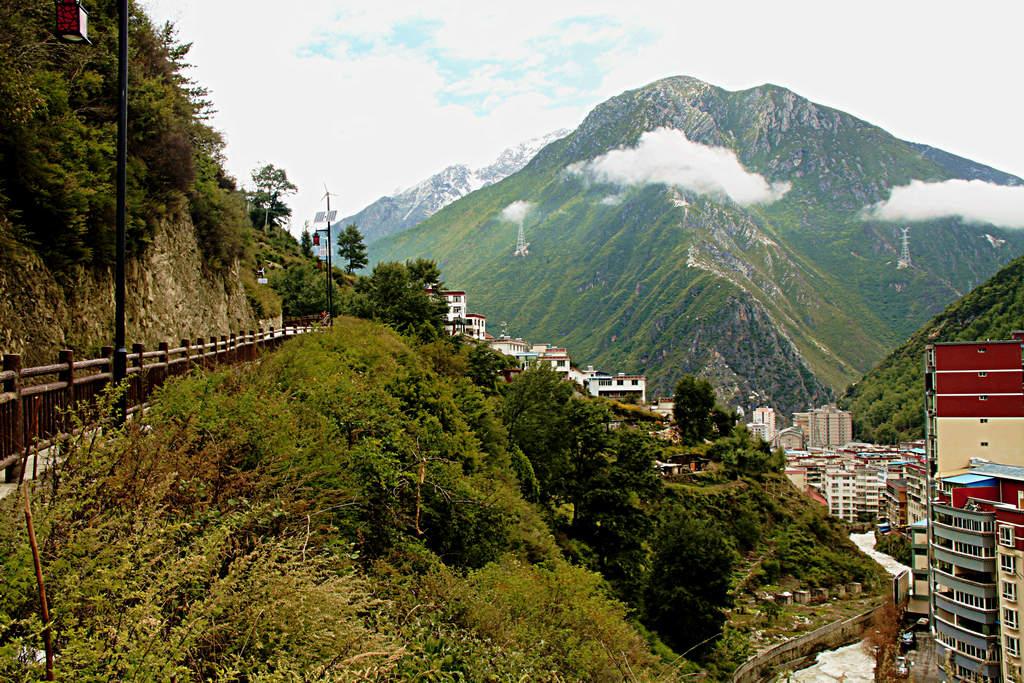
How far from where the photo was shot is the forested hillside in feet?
14.1

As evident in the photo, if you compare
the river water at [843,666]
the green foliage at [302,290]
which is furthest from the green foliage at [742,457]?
the green foliage at [302,290]

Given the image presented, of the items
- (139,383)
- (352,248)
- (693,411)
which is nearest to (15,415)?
(139,383)

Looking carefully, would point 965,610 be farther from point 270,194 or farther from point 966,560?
point 270,194

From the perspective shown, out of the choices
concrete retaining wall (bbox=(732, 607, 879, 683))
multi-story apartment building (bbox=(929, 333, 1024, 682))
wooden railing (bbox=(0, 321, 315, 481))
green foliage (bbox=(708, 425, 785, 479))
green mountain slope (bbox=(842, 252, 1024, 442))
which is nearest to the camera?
wooden railing (bbox=(0, 321, 315, 481))

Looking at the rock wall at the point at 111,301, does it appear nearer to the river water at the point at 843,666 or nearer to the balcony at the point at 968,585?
the balcony at the point at 968,585

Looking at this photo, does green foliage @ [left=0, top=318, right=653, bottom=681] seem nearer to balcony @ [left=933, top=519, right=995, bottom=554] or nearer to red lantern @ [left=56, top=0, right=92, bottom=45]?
red lantern @ [left=56, top=0, right=92, bottom=45]

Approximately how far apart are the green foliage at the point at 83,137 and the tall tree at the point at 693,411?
6259 cm

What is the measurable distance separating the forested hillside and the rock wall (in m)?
4.66

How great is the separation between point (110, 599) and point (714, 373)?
19631 cm

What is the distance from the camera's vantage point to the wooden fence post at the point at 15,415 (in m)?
6.71

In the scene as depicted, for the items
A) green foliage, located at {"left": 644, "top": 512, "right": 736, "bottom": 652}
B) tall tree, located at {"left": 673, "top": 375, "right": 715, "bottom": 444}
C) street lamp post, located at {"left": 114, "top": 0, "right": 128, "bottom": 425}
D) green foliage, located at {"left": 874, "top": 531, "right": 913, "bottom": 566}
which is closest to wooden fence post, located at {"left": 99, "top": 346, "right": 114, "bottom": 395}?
street lamp post, located at {"left": 114, "top": 0, "right": 128, "bottom": 425}

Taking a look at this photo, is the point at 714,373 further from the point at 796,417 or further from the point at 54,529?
the point at 54,529

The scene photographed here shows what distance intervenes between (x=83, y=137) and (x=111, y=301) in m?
4.41

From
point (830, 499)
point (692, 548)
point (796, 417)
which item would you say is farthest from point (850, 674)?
point (796, 417)
